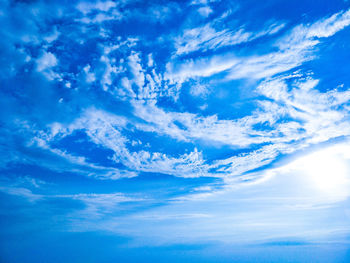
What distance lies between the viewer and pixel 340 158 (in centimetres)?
1205

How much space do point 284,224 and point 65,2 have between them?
31843 mm

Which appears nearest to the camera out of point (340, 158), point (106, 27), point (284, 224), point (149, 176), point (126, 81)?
point (106, 27)

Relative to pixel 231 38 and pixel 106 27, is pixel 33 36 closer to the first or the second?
pixel 106 27

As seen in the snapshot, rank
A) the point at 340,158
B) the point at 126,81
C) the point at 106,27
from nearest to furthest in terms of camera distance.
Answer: the point at 106,27
the point at 126,81
the point at 340,158

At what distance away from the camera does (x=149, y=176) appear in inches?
568

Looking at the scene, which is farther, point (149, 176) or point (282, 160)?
point (149, 176)

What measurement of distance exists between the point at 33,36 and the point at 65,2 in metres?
1.57

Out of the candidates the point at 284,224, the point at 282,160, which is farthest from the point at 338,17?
the point at 284,224

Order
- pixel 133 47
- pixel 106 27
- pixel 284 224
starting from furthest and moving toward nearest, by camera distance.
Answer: pixel 284 224 → pixel 133 47 → pixel 106 27

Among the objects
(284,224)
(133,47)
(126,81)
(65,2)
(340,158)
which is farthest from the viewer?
(284,224)

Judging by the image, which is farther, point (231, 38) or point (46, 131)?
point (46, 131)

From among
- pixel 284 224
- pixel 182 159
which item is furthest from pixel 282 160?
pixel 284 224

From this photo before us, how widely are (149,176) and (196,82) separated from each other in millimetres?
9254

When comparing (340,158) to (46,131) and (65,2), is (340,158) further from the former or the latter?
(46,131)
